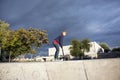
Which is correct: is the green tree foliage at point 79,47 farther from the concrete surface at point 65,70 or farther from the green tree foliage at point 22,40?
the concrete surface at point 65,70

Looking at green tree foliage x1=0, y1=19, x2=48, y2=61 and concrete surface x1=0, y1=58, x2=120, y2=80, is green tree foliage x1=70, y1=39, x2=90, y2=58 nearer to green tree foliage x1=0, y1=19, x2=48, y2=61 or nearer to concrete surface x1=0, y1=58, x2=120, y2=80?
green tree foliage x1=0, y1=19, x2=48, y2=61

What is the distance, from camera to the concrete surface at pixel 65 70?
6.35m

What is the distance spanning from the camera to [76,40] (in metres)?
87.3

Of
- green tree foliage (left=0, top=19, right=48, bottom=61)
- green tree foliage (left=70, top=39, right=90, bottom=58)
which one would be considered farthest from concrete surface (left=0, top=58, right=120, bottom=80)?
green tree foliage (left=70, top=39, right=90, bottom=58)

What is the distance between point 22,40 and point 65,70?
41.6 metres

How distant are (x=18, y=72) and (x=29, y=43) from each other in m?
40.6

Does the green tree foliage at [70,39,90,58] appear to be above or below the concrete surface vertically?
above

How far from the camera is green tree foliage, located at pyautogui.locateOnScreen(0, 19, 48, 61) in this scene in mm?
44469

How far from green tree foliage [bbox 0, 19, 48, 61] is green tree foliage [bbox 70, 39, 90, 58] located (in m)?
38.1

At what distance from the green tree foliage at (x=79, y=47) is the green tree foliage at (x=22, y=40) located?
125ft

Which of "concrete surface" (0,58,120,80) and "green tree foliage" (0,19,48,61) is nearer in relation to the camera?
"concrete surface" (0,58,120,80)

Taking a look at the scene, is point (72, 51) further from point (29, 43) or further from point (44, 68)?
point (44, 68)

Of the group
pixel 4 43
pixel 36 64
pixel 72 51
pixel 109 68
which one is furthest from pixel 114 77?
pixel 72 51

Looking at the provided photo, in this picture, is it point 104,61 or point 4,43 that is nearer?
point 104,61
